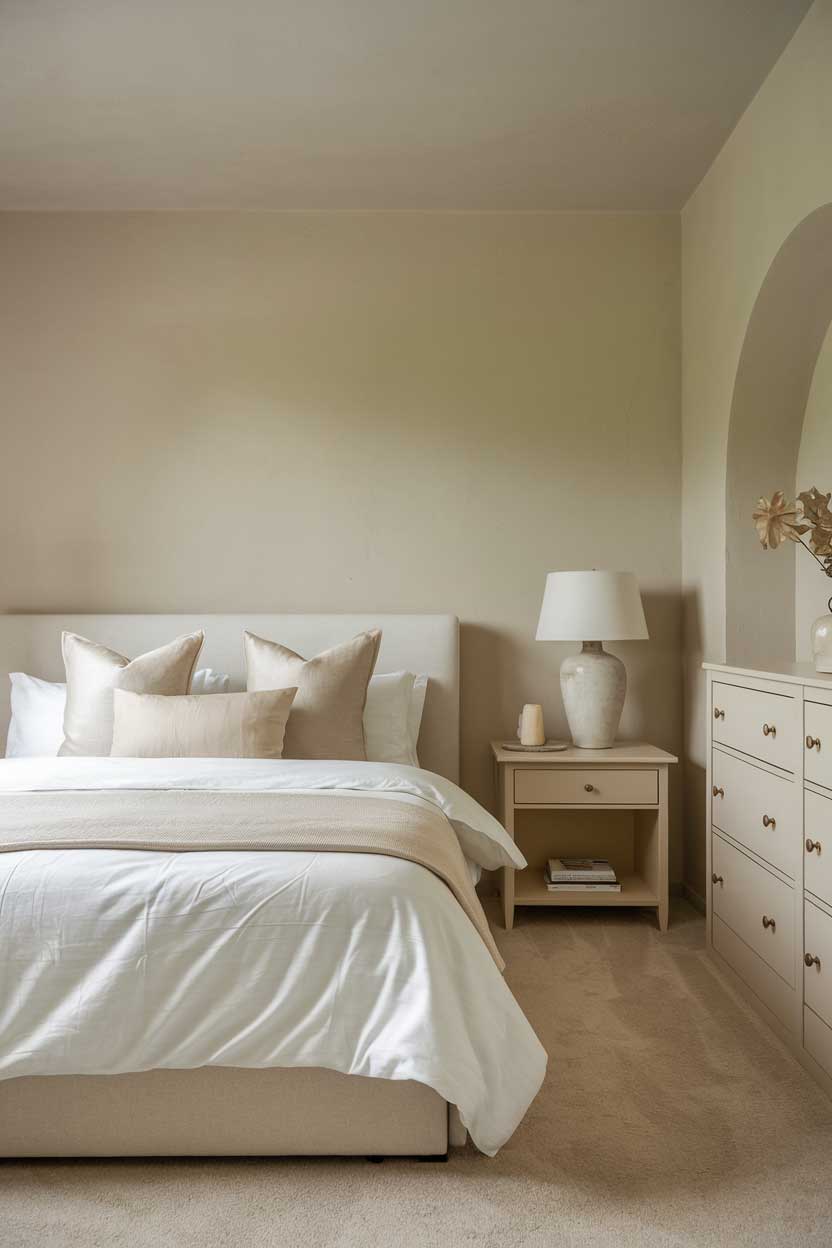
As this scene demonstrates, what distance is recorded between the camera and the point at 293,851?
2010 mm

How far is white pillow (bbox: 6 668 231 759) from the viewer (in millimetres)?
3373

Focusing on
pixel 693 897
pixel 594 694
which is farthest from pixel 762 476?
pixel 693 897

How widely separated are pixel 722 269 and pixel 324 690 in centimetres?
208

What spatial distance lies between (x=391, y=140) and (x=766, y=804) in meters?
2.53

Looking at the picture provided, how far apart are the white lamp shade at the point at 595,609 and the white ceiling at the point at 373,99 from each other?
1.54 metres

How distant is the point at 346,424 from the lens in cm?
392

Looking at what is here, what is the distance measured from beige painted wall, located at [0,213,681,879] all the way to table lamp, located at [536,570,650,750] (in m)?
0.28

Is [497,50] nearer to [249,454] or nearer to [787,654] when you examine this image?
[249,454]

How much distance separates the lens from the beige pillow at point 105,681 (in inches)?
125

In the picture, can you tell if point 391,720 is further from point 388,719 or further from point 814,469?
point 814,469

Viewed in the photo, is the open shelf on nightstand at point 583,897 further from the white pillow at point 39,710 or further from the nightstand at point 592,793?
the white pillow at point 39,710

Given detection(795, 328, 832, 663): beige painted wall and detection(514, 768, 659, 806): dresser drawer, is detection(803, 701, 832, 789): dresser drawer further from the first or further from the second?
detection(514, 768, 659, 806): dresser drawer

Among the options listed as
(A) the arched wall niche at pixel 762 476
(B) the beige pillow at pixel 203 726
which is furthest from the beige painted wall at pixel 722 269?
(B) the beige pillow at pixel 203 726

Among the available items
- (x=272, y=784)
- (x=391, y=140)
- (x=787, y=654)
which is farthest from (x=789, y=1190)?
(x=391, y=140)
